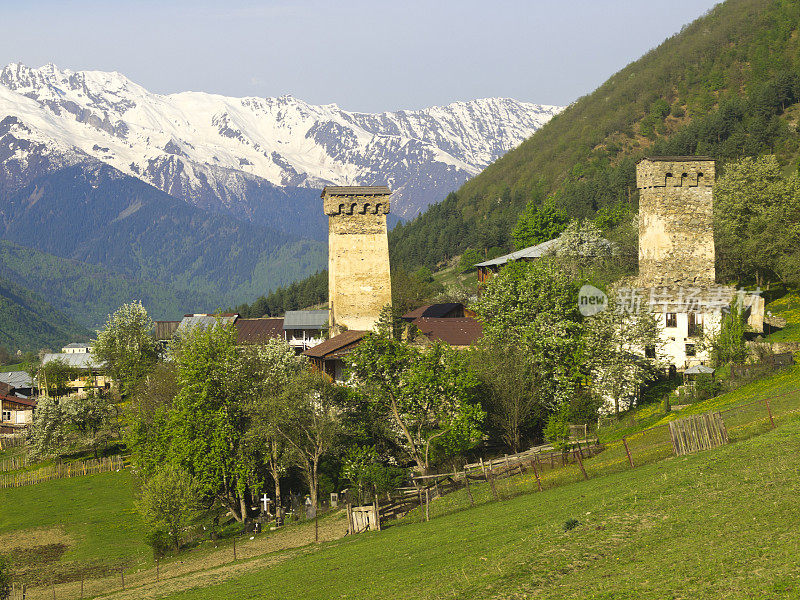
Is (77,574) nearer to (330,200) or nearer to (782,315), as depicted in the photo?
(330,200)

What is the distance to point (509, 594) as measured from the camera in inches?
714

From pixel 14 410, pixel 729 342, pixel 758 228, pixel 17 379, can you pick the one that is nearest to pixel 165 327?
pixel 17 379

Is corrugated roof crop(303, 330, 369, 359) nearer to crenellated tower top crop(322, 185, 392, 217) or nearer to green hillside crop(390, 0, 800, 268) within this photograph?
crenellated tower top crop(322, 185, 392, 217)

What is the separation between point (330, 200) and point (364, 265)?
546 cm

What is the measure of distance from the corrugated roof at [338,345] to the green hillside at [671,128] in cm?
8743

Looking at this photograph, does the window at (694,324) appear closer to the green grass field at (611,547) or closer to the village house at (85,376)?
the green grass field at (611,547)

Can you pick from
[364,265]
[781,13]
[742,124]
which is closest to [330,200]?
[364,265]

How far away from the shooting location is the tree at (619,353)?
4662cm

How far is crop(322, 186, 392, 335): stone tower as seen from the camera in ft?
197

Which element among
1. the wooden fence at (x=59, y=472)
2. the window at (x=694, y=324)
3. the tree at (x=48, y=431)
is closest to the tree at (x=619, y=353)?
the window at (x=694, y=324)

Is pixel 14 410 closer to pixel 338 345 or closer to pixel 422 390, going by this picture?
pixel 338 345

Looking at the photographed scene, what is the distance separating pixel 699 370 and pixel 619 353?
176 inches

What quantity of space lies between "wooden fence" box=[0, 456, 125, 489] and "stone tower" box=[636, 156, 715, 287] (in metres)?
45.7

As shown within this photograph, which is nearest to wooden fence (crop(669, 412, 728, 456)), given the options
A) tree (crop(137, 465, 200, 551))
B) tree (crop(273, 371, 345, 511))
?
tree (crop(273, 371, 345, 511))
